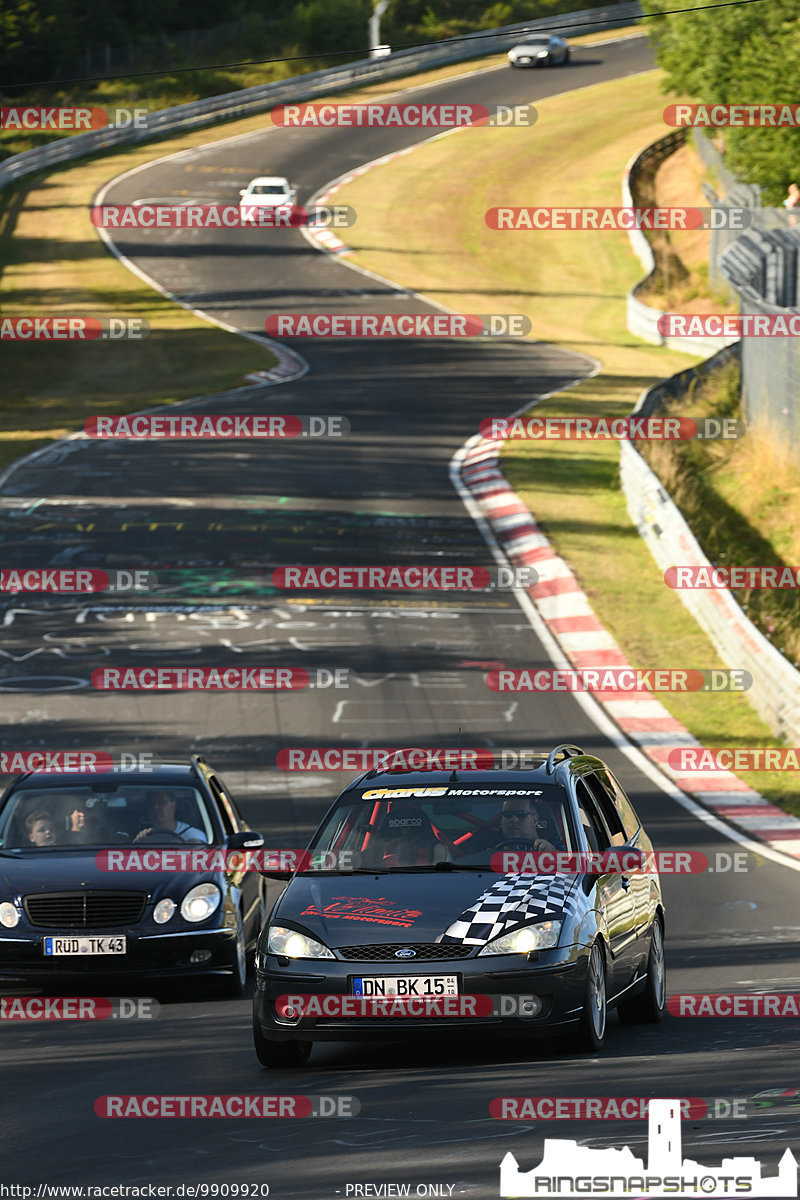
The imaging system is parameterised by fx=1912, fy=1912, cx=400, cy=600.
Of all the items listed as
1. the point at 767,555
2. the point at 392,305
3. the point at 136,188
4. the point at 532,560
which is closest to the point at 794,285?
the point at 767,555

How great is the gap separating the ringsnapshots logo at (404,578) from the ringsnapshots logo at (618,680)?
437cm

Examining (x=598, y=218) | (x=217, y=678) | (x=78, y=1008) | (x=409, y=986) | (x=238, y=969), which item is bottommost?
(x=598, y=218)

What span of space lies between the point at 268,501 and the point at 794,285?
11.3m

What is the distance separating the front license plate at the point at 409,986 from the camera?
28.5 feet

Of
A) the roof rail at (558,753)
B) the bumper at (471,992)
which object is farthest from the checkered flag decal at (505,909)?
the roof rail at (558,753)

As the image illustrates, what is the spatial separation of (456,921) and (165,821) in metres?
4.00

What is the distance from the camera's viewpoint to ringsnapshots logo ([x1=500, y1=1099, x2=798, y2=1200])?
635 cm

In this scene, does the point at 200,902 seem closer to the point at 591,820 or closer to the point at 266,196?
the point at 591,820

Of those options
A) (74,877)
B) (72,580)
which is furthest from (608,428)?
(74,877)

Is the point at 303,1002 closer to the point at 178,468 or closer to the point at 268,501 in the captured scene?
the point at 268,501

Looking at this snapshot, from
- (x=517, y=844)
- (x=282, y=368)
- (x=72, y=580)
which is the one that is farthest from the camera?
(x=282, y=368)

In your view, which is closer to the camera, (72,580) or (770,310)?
(72,580)

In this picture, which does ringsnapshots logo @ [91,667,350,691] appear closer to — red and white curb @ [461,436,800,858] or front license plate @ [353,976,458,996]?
red and white curb @ [461,436,800,858]

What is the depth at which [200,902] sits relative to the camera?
11.6m
